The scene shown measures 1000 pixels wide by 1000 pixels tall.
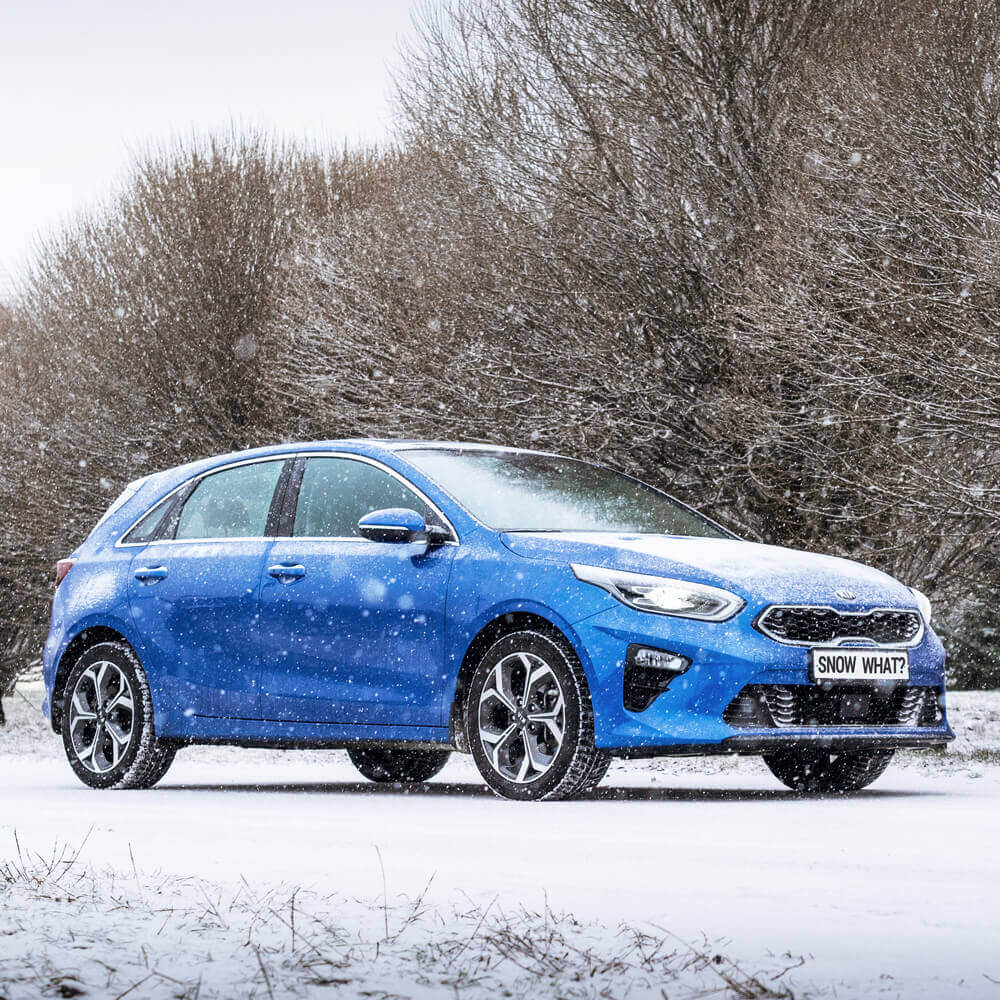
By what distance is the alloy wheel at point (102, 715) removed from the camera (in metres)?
10.7

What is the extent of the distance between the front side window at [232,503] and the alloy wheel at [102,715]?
2.78ft

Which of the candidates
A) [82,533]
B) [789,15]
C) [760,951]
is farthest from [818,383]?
[82,533]

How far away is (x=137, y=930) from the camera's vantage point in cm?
505

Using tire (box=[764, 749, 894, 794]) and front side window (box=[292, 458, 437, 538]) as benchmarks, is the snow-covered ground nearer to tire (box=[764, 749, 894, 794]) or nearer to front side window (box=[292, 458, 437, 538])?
tire (box=[764, 749, 894, 794])

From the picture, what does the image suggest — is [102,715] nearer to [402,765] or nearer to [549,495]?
[402,765]

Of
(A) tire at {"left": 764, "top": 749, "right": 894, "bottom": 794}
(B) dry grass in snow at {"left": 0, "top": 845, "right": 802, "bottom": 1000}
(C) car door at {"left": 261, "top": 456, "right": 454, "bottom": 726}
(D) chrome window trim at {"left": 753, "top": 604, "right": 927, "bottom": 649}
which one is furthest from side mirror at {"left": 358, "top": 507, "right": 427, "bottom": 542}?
(B) dry grass in snow at {"left": 0, "top": 845, "right": 802, "bottom": 1000}

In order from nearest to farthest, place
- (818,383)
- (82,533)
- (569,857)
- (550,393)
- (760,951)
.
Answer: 1. (760,951)
2. (569,857)
3. (818,383)
4. (550,393)
5. (82,533)

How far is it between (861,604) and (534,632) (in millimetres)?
1487

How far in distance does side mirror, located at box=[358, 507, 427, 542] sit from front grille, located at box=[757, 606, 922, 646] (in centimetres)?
167

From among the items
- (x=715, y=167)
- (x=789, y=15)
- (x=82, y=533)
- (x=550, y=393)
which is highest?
(x=789, y=15)

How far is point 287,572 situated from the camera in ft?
32.6

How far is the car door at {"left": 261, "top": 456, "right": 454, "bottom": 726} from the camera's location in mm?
9336

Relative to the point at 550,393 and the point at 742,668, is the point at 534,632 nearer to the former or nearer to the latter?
the point at 742,668

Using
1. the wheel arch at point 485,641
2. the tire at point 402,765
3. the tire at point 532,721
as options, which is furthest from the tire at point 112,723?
the tire at point 532,721
